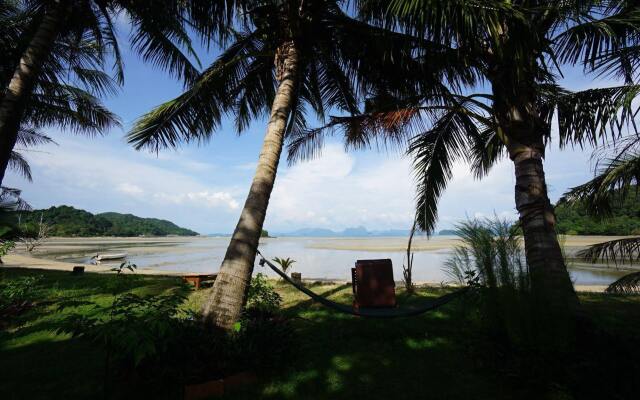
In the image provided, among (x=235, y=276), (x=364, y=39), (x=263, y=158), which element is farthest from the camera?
(x=364, y=39)

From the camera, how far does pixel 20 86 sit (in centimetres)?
481

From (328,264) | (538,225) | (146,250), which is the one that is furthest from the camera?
(146,250)

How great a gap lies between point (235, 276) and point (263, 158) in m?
1.46

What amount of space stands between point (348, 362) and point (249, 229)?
71.3 inches

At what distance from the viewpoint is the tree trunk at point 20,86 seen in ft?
15.4

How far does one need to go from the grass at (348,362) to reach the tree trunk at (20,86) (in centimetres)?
281

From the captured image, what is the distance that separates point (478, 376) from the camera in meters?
2.99

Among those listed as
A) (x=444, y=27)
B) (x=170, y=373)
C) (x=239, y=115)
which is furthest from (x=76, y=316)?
(x=239, y=115)

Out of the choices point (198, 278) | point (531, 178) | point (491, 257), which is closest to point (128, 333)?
point (491, 257)

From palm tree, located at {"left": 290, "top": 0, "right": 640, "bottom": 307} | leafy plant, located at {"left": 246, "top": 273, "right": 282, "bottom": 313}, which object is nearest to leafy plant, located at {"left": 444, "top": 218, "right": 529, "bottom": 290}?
palm tree, located at {"left": 290, "top": 0, "right": 640, "bottom": 307}

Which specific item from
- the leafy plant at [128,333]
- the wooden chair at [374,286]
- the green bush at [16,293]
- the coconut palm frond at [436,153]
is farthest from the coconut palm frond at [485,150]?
the green bush at [16,293]

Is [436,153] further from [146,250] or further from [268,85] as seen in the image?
[146,250]

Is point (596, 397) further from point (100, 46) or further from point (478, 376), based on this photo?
point (100, 46)

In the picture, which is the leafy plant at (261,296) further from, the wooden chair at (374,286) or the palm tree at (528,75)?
the palm tree at (528,75)
